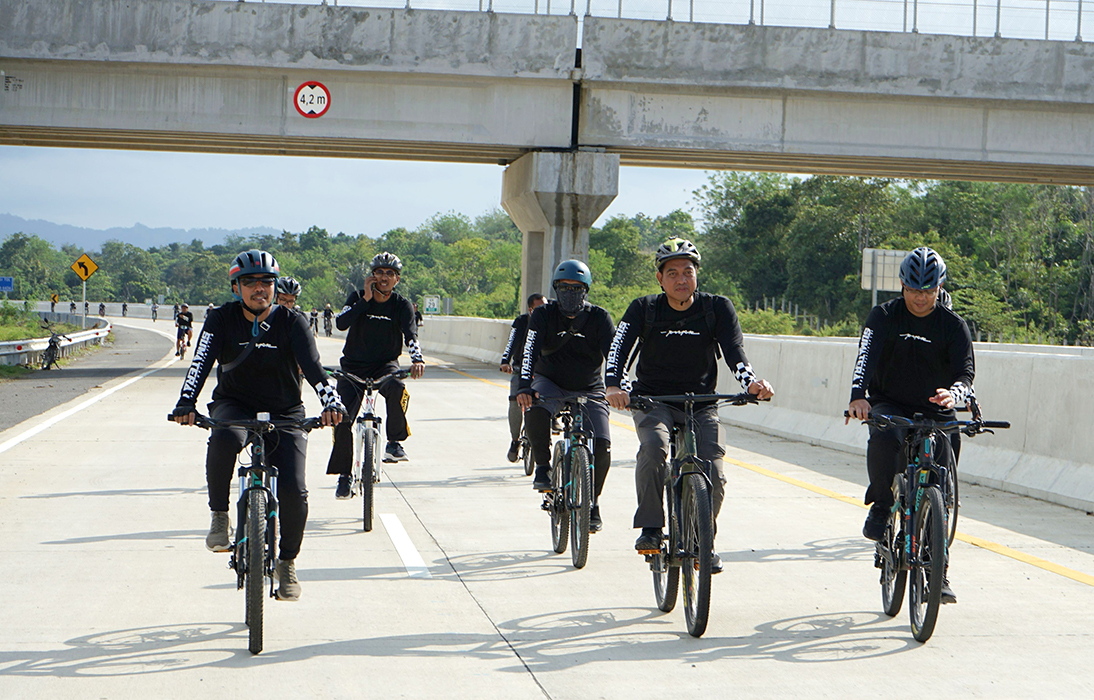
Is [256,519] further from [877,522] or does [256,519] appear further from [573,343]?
[573,343]

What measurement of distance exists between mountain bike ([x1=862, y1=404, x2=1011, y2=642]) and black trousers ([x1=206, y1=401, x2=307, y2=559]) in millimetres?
2882

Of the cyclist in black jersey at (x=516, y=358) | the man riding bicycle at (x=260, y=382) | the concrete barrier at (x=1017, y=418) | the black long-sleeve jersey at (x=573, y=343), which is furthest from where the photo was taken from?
the cyclist in black jersey at (x=516, y=358)

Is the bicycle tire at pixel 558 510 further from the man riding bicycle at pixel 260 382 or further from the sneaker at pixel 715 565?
the man riding bicycle at pixel 260 382

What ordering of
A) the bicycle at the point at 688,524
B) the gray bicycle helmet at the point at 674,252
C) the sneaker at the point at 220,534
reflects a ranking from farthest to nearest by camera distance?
the gray bicycle helmet at the point at 674,252 → the sneaker at the point at 220,534 → the bicycle at the point at 688,524

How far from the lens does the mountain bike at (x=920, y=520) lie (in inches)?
234

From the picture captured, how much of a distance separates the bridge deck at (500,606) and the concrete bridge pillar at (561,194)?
58.7 feet

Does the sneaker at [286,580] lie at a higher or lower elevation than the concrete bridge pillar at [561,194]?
lower

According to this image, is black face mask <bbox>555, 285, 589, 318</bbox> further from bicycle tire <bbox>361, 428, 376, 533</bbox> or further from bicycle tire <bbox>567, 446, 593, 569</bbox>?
bicycle tire <bbox>361, 428, 376, 533</bbox>

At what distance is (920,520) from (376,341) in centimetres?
507

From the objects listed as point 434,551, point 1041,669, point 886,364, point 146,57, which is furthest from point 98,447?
point 146,57

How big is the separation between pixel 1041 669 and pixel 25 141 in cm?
2967

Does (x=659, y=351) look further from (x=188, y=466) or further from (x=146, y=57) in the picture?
(x=146, y=57)

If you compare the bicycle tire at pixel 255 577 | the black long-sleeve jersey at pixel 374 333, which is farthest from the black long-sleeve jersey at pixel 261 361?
the black long-sleeve jersey at pixel 374 333

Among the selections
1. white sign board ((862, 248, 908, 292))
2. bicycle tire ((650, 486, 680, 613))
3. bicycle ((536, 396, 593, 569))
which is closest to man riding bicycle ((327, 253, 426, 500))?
bicycle ((536, 396, 593, 569))
